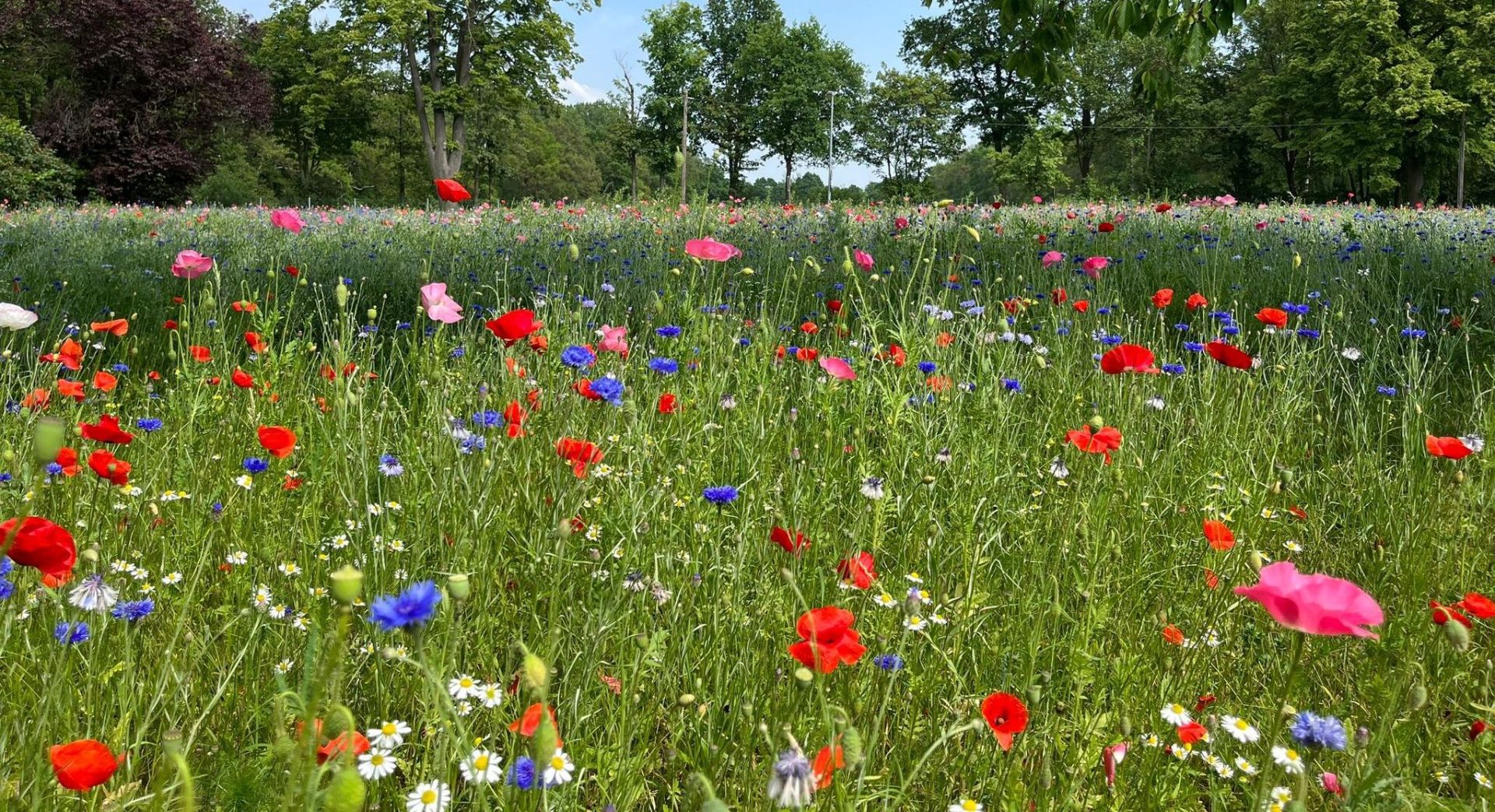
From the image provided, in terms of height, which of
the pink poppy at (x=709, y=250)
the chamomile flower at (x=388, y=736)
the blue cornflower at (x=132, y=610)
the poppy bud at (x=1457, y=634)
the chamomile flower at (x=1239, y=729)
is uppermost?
the pink poppy at (x=709, y=250)

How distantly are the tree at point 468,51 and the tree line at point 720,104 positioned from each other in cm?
9

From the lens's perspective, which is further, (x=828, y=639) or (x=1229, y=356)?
(x=1229, y=356)

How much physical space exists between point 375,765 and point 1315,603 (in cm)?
107

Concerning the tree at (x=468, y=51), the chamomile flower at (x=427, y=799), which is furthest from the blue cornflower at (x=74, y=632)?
the tree at (x=468, y=51)

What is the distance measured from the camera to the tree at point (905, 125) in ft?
162

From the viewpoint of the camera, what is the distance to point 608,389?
5.48ft

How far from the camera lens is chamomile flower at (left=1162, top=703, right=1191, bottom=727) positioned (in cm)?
131

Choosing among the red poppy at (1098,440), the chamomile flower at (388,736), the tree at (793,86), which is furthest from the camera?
the tree at (793,86)

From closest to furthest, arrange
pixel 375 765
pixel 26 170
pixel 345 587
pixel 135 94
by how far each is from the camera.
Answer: pixel 345 587 < pixel 375 765 < pixel 26 170 < pixel 135 94

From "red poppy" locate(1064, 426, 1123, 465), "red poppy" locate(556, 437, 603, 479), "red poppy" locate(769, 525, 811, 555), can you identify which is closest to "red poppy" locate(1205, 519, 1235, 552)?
"red poppy" locate(1064, 426, 1123, 465)

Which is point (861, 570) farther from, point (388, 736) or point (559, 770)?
point (388, 736)

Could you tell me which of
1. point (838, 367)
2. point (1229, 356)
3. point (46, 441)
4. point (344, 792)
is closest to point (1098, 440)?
point (1229, 356)

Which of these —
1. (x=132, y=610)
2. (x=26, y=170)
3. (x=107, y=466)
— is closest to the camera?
(x=132, y=610)

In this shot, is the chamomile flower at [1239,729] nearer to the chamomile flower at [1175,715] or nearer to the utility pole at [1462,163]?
the chamomile flower at [1175,715]
